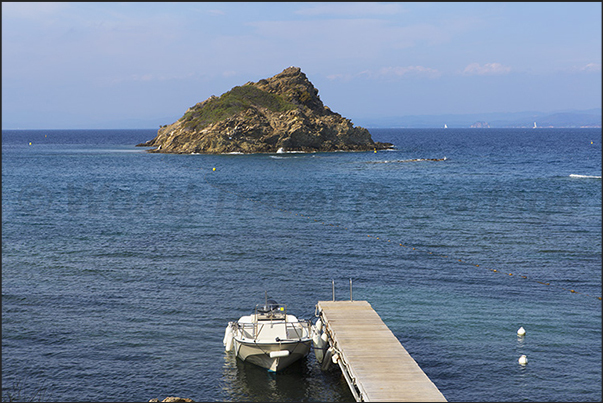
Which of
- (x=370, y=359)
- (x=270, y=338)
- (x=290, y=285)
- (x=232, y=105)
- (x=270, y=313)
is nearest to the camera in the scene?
(x=370, y=359)

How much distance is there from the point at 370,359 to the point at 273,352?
4.56 m

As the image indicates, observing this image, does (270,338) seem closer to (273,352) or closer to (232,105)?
(273,352)

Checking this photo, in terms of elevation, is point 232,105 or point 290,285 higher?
point 232,105

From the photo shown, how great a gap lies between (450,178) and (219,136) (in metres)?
77.6

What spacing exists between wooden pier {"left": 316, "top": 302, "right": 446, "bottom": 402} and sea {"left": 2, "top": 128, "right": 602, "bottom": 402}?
0.97 metres

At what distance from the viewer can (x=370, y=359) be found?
22.3m

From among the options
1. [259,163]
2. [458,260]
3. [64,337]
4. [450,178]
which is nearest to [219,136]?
[259,163]

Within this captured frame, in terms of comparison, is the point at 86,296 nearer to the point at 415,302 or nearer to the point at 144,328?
Result: the point at 144,328

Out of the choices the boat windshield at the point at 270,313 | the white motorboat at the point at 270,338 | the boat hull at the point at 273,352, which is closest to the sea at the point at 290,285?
the boat hull at the point at 273,352

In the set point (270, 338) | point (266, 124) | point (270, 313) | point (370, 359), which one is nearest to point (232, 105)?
point (266, 124)

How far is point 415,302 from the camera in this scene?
107 ft

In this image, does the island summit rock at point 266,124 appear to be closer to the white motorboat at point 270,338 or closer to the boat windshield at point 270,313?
the boat windshield at point 270,313

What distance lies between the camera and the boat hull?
24.6 m

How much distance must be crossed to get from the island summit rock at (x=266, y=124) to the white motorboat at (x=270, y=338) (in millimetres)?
131040
